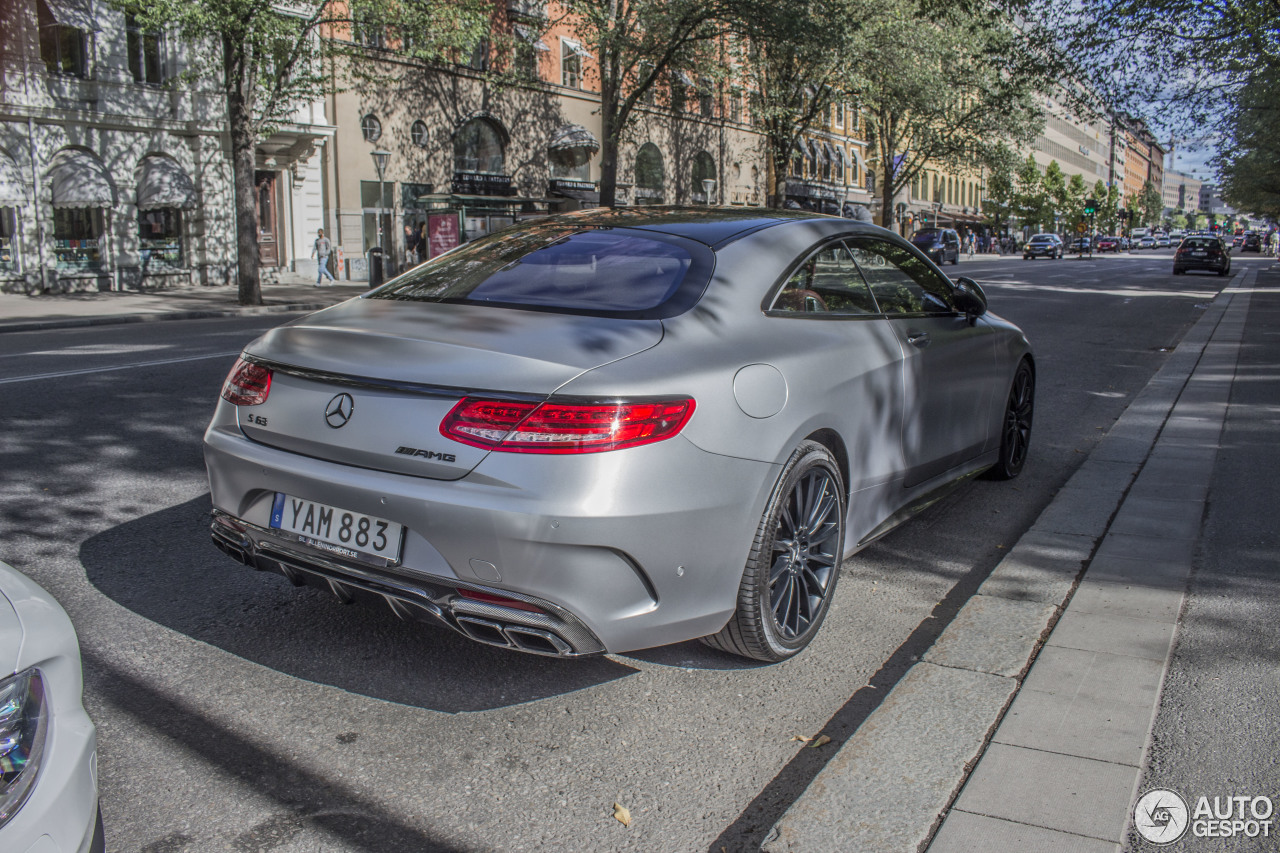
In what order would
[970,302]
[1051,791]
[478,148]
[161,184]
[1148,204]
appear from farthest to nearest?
[1148,204]
[478,148]
[161,184]
[970,302]
[1051,791]

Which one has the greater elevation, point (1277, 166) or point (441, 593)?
point (1277, 166)

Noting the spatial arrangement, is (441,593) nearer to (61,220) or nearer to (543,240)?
(543,240)

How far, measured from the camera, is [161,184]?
86.4ft

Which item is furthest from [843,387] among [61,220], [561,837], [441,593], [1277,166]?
[1277,166]

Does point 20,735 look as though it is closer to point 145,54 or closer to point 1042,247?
point 145,54

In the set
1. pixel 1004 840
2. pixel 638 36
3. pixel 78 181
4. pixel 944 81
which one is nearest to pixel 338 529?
pixel 1004 840

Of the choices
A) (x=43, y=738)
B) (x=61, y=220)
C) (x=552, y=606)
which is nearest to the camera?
(x=43, y=738)

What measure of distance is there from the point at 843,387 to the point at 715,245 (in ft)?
2.16

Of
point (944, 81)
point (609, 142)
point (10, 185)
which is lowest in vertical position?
point (10, 185)

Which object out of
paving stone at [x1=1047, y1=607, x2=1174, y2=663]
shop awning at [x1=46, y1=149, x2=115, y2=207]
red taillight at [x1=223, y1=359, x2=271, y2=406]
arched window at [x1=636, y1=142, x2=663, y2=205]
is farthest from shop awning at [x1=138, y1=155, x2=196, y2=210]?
paving stone at [x1=1047, y1=607, x2=1174, y2=663]

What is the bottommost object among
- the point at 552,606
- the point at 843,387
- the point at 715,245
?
the point at 552,606

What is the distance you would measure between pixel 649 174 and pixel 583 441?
41.1m

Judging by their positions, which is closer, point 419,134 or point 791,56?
point 791,56

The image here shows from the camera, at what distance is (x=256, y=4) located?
18.6 meters
